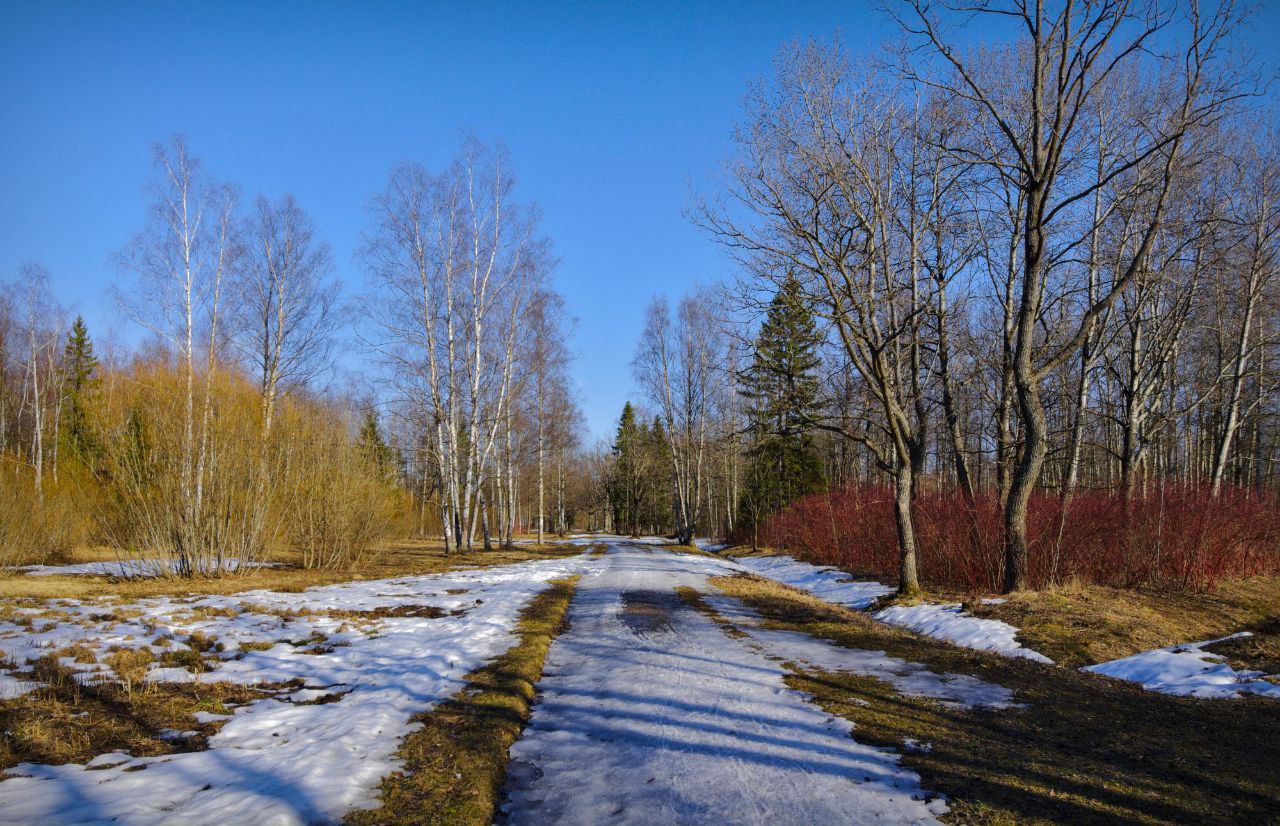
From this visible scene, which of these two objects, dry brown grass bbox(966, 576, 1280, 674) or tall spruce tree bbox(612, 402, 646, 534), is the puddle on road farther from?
tall spruce tree bbox(612, 402, 646, 534)

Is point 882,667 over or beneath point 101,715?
beneath

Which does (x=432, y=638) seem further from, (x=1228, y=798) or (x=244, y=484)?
(x=244, y=484)

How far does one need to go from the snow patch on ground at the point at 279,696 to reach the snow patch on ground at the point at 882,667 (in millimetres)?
3443

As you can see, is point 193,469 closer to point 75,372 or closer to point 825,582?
point 825,582

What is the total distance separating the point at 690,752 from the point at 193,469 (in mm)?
13068

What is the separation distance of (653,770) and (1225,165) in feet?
73.7

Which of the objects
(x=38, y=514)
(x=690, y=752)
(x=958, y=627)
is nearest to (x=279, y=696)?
(x=690, y=752)

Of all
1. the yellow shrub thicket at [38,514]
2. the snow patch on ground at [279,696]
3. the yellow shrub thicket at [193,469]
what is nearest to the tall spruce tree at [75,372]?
the yellow shrub thicket at [38,514]

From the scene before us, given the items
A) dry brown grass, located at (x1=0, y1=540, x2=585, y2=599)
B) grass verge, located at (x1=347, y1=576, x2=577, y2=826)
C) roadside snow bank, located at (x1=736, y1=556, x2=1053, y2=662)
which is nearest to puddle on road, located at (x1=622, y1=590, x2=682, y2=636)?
grass verge, located at (x1=347, y1=576, x2=577, y2=826)

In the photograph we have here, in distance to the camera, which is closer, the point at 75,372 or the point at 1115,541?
the point at 1115,541

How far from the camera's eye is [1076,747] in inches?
167

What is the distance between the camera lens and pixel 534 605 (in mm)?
10938

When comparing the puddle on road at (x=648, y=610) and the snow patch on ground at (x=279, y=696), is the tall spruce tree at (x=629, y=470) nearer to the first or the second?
the puddle on road at (x=648, y=610)

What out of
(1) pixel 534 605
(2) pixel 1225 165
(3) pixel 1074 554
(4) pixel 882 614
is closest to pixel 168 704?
(1) pixel 534 605
